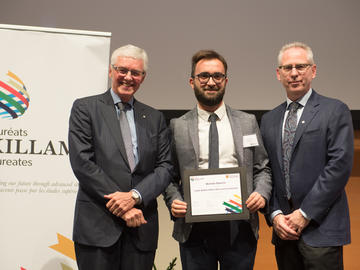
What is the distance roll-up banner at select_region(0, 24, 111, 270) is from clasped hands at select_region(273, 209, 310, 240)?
64.0 inches

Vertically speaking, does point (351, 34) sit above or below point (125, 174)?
above

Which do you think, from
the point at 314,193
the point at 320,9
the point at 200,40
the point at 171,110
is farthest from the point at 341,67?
the point at 314,193

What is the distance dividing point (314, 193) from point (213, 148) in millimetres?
658

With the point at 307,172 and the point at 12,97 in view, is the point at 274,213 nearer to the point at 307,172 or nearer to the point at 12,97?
the point at 307,172

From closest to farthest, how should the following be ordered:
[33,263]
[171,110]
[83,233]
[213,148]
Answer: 1. [83,233]
2. [213,148]
3. [33,263]
4. [171,110]

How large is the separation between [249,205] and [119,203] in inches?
29.9

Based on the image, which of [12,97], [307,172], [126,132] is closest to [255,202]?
[307,172]

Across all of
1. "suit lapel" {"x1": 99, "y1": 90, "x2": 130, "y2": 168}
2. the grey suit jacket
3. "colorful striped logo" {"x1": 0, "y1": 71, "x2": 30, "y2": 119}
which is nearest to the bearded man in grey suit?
the grey suit jacket

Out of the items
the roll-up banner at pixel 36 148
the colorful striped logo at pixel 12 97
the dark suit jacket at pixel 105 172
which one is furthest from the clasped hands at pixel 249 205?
the colorful striped logo at pixel 12 97

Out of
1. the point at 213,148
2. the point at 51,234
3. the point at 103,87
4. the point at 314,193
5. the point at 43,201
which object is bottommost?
the point at 51,234

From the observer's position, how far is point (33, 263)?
3201 millimetres

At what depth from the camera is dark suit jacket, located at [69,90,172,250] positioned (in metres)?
2.29

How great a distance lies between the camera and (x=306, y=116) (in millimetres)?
2574

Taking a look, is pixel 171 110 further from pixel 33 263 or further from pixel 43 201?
pixel 33 263
